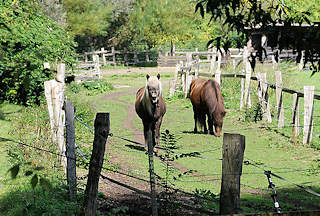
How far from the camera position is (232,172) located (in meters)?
3.85

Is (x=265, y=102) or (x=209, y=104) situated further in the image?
(x=265, y=102)

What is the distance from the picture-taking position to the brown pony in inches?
514

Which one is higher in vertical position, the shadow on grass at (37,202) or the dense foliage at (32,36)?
the dense foliage at (32,36)

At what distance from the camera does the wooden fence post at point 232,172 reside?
12.6ft

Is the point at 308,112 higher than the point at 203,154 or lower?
higher

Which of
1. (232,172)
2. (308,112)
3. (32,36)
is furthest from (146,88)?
(232,172)

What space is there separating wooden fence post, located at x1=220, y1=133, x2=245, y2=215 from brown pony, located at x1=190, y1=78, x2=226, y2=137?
9.18m

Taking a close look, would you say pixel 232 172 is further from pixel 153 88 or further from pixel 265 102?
pixel 265 102

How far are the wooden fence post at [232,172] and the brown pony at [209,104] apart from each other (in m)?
9.18

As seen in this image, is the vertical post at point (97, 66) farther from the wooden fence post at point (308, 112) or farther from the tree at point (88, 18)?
the wooden fence post at point (308, 112)

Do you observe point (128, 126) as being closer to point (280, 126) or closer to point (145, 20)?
point (280, 126)

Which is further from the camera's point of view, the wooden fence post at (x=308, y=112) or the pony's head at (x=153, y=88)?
the wooden fence post at (x=308, y=112)

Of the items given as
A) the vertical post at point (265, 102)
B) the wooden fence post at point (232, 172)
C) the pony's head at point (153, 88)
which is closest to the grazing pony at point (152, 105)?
the pony's head at point (153, 88)

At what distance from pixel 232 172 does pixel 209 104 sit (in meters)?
9.44
